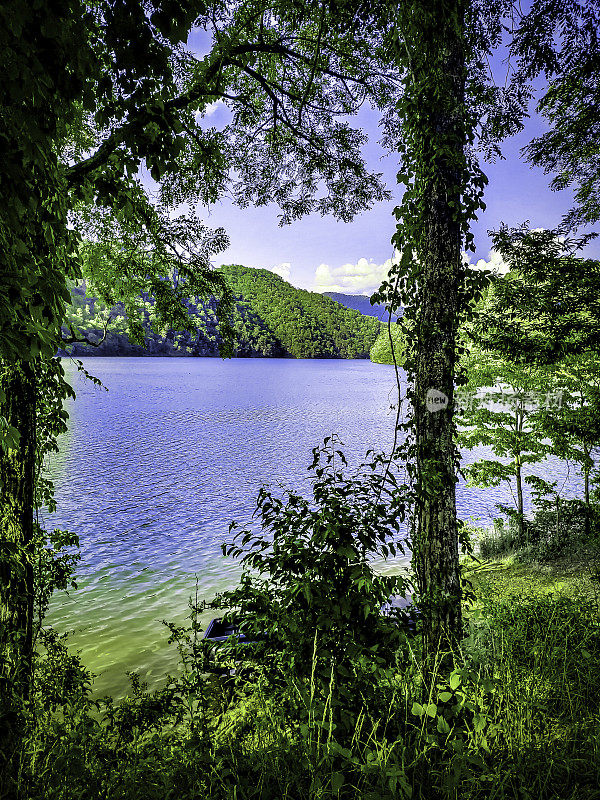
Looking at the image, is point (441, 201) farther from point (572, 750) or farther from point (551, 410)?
point (551, 410)

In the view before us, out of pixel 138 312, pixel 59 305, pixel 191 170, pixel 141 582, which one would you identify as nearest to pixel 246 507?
pixel 141 582

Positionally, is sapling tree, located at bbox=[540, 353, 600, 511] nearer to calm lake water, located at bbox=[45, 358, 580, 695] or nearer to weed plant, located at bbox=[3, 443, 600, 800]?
calm lake water, located at bbox=[45, 358, 580, 695]

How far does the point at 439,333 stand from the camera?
11.8 ft

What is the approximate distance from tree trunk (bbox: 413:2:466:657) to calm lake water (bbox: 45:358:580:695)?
2.01 meters

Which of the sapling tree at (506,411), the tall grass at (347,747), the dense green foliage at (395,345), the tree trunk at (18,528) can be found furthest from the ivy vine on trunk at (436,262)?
the sapling tree at (506,411)

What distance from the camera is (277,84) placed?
6.29 metres

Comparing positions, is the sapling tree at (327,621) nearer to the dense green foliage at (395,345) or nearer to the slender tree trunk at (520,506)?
the dense green foliage at (395,345)

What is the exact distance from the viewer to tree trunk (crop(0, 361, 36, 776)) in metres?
3.57

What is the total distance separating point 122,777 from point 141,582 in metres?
7.53

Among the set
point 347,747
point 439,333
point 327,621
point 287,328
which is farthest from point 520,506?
point 287,328

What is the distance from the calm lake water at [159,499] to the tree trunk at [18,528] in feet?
9.52

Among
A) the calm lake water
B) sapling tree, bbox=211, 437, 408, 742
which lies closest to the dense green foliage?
the calm lake water

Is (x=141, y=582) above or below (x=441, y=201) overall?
below

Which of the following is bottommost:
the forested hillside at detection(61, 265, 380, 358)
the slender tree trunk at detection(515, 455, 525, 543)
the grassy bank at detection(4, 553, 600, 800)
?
the slender tree trunk at detection(515, 455, 525, 543)
